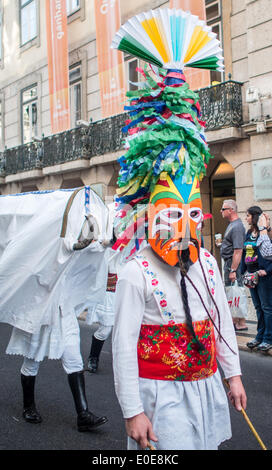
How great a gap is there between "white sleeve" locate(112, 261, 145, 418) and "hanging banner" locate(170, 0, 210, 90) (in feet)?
28.2

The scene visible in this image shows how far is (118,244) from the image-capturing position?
7.98 ft

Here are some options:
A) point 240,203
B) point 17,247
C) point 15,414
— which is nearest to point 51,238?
point 17,247

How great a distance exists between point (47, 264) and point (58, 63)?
1226 centimetres

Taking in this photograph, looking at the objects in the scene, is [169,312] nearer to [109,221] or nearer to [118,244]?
[118,244]

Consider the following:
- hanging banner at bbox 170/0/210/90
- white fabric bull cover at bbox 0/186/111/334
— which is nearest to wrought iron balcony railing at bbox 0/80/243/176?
hanging banner at bbox 170/0/210/90

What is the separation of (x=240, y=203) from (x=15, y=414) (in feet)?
24.9

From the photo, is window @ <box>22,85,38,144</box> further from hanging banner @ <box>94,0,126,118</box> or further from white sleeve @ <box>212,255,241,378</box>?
white sleeve @ <box>212,255,241,378</box>

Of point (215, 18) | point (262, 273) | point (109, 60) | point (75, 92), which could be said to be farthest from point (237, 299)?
point (75, 92)

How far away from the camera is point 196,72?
33.1 feet

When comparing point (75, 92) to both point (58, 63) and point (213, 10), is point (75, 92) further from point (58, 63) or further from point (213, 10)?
point (213, 10)

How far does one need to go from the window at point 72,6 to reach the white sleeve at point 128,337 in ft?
50.1

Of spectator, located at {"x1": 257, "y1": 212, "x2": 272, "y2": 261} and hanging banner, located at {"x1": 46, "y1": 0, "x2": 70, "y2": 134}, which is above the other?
hanging banner, located at {"x1": 46, "y1": 0, "x2": 70, "y2": 134}

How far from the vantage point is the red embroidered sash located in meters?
2.08

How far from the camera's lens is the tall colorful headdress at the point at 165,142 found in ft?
7.20
